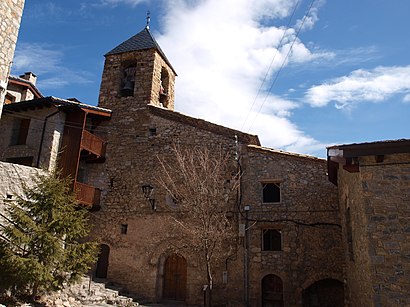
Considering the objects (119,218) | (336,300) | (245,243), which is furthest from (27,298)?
(336,300)

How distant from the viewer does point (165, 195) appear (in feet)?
44.3

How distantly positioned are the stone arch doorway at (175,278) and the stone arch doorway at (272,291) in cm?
299

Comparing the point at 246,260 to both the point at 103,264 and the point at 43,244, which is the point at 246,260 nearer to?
the point at 103,264

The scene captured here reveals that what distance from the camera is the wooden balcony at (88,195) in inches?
512

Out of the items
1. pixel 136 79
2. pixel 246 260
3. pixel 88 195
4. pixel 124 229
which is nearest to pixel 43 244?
pixel 88 195

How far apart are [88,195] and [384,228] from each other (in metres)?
10.9

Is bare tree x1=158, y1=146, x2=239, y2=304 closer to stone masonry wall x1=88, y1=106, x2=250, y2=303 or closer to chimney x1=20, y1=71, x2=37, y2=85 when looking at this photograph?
stone masonry wall x1=88, y1=106, x2=250, y2=303

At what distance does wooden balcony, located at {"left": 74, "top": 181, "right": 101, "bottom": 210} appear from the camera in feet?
42.6

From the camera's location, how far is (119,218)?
13828 millimetres

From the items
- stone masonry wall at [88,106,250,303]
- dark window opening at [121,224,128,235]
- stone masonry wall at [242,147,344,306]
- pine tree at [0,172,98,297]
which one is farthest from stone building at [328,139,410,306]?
dark window opening at [121,224,128,235]

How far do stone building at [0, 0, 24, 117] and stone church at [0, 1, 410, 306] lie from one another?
4126 millimetres

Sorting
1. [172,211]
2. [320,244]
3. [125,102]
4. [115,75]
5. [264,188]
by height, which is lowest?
[320,244]

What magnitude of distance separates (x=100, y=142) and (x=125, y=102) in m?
2.21

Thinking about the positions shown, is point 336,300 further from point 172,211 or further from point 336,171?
point 172,211
